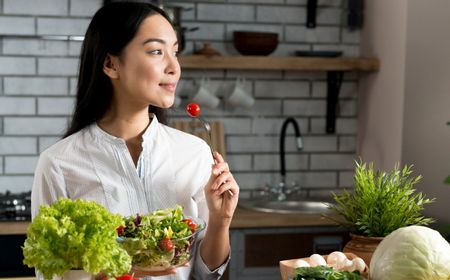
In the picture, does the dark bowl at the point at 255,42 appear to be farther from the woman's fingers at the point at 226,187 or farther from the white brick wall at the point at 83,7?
the woman's fingers at the point at 226,187

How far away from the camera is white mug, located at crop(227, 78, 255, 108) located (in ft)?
12.9

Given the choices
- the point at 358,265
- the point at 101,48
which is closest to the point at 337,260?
the point at 358,265

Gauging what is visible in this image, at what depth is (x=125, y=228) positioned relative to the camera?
5.17ft

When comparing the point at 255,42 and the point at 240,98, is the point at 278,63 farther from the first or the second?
the point at 240,98

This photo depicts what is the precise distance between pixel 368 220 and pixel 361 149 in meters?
2.50

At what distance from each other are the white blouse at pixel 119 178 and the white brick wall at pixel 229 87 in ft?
5.60

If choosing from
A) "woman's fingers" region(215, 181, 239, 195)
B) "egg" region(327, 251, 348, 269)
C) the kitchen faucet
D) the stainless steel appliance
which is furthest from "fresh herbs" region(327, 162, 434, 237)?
the kitchen faucet

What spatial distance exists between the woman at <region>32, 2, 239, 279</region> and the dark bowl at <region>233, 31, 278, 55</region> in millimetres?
1714

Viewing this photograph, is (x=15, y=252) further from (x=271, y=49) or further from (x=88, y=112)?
(x=271, y=49)

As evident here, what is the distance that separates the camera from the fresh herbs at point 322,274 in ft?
5.02

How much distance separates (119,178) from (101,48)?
15.0 inches

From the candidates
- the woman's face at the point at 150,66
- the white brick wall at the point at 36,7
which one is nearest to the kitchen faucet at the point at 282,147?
the white brick wall at the point at 36,7

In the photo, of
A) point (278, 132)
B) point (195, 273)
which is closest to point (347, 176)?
point (278, 132)

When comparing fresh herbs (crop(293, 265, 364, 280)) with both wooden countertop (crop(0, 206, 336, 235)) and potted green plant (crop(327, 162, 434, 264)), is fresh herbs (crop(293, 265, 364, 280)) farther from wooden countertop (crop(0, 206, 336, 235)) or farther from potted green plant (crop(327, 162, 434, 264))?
wooden countertop (crop(0, 206, 336, 235))
